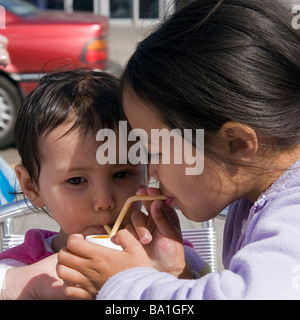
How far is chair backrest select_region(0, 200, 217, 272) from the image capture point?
232 centimetres

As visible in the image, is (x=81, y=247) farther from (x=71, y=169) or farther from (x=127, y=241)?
(x=71, y=169)

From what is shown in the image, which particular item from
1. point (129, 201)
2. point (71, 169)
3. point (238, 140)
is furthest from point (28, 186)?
point (238, 140)

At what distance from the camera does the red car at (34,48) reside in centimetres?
609

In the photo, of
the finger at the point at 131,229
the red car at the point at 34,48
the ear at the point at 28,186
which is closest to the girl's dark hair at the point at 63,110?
the ear at the point at 28,186

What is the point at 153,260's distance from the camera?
1.47 metres

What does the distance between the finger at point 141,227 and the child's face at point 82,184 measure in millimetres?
93

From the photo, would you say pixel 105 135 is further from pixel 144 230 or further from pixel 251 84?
pixel 251 84

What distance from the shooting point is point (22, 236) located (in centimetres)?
233

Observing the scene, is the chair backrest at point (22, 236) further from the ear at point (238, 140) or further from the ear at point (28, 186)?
the ear at point (238, 140)

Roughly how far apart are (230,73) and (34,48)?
199 inches

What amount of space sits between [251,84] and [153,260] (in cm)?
47

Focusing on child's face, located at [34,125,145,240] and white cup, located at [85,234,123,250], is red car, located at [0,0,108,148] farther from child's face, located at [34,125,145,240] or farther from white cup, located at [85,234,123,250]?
white cup, located at [85,234,123,250]

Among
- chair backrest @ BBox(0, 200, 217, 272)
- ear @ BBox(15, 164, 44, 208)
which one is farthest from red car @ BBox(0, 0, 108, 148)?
ear @ BBox(15, 164, 44, 208)
